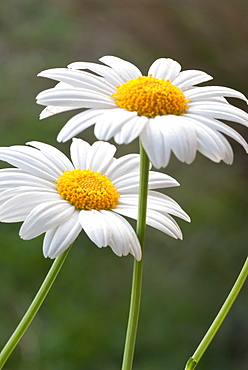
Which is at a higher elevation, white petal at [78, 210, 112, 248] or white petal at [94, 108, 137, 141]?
white petal at [94, 108, 137, 141]

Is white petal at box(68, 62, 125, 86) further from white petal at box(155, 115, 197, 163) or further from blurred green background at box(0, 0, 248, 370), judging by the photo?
blurred green background at box(0, 0, 248, 370)

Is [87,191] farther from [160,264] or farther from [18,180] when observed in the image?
[160,264]

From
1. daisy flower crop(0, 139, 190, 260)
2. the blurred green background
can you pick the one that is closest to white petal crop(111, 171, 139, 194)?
daisy flower crop(0, 139, 190, 260)

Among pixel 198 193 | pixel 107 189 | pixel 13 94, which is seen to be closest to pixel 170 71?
pixel 107 189

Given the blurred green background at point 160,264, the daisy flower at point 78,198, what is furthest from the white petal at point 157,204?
the blurred green background at point 160,264

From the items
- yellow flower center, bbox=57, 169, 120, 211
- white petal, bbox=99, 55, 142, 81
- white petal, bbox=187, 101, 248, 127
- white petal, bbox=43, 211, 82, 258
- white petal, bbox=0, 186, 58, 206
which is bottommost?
white petal, bbox=43, 211, 82, 258

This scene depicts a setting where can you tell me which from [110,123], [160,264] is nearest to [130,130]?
[110,123]

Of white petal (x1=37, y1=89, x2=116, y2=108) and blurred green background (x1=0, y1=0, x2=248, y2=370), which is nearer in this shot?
white petal (x1=37, y1=89, x2=116, y2=108)
